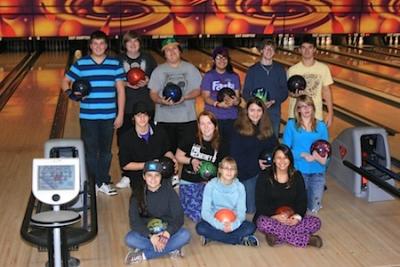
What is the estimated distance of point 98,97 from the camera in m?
3.79

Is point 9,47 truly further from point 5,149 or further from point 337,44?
point 5,149

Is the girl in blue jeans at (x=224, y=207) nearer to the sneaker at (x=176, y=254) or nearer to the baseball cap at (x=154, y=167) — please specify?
the sneaker at (x=176, y=254)

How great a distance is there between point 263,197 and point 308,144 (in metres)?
0.59

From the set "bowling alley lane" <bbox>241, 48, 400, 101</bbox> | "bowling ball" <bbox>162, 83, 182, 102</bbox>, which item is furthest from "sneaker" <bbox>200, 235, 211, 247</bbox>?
"bowling alley lane" <bbox>241, 48, 400, 101</bbox>

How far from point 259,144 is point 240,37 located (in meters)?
8.96

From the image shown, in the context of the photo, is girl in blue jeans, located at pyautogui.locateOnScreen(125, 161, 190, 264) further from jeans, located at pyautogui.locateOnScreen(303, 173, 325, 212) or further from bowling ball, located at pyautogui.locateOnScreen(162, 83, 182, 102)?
jeans, located at pyautogui.locateOnScreen(303, 173, 325, 212)

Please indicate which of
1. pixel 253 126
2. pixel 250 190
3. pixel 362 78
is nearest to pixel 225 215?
pixel 250 190

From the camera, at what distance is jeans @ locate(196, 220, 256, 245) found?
10.5 feet

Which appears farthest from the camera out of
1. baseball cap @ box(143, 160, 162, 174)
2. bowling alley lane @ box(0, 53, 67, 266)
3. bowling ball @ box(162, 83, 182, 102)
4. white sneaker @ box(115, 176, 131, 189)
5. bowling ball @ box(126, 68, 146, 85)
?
white sneaker @ box(115, 176, 131, 189)

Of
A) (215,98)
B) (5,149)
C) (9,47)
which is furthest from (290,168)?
(9,47)

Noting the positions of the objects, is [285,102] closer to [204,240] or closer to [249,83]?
[249,83]

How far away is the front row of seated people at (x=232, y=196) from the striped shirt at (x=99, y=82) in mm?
408

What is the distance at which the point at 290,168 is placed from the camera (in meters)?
3.29

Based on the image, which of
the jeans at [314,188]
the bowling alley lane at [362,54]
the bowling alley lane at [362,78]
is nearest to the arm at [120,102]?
the jeans at [314,188]
